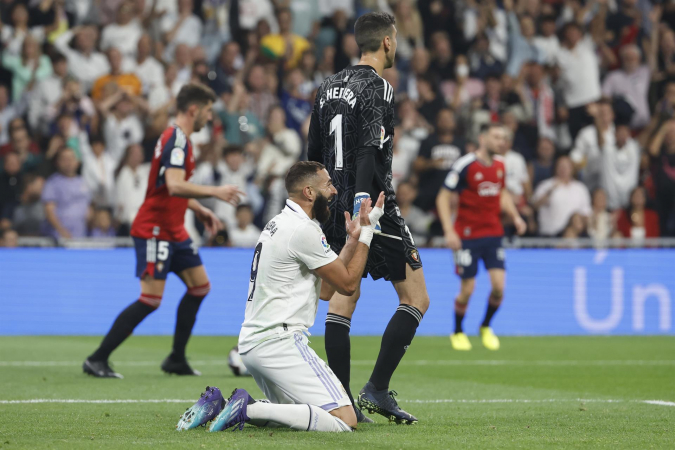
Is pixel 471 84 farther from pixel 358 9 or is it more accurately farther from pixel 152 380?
pixel 152 380

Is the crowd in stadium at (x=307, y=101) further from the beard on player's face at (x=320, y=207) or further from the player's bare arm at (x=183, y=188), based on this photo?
the beard on player's face at (x=320, y=207)

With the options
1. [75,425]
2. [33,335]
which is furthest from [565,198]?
[75,425]

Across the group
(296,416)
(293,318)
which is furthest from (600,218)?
(296,416)

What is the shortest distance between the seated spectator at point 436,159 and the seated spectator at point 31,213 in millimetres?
5657

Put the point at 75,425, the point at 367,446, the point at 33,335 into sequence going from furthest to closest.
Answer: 1. the point at 33,335
2. the point at 75,425
3. the point at 367,446

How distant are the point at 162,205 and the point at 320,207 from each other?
11.4 ft

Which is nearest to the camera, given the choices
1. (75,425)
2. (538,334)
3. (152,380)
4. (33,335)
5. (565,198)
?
(75,425)

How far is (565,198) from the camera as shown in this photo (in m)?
15.8

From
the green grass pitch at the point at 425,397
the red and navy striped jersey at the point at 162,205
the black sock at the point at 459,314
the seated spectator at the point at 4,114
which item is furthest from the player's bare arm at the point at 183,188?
the seated spectator at the point at 4,114

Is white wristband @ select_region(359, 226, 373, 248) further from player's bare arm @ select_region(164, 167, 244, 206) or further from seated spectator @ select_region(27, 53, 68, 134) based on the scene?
seated spectator @ select_region(27, 53, 68, 134)

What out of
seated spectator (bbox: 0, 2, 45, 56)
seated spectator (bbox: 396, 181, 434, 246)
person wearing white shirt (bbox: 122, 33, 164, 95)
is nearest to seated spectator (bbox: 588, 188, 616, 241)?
seated spectator (bbox: 396, 181, 434, 246)

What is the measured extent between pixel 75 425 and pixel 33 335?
883 cm

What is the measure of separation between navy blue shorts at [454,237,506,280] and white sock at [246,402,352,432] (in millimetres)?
7050

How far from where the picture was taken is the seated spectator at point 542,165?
16328 millimetres
